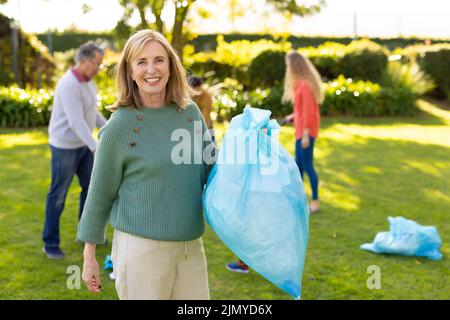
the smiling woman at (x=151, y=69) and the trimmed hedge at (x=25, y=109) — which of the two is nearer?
the smiling woman at (x=151, y=69)

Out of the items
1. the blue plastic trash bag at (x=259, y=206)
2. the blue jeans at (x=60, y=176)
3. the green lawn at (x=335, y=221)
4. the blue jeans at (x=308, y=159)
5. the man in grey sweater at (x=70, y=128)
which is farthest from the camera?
the blue jeans at (x=308, y=159)

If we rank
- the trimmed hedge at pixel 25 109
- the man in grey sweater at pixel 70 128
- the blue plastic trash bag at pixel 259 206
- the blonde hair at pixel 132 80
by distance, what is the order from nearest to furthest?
the blue plastic trash bag at pixel 259 206, the blonde hair at pixel 132 80, the man in grey sweater at pixel 70 128, the trimmed hedge at pixel 25 109

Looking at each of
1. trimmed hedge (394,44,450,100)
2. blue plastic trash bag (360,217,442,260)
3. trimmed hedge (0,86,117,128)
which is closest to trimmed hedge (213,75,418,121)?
trimmed hedge (394,44,450,100)

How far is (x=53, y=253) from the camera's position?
5.77 meters

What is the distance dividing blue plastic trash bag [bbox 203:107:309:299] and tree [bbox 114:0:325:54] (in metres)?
11.3

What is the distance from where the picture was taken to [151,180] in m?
2.82

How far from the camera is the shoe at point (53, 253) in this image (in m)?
5.75

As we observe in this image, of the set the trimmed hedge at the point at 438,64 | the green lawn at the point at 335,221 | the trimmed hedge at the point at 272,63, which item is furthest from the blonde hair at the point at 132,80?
the trimmed hedge at the point at 438,64

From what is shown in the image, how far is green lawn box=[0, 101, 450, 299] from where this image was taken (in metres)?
5.07

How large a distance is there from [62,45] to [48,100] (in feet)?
51.7

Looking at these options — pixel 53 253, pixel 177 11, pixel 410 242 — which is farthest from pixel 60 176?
pixel 177 11

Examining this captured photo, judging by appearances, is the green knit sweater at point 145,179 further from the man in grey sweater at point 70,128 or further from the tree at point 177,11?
the tree at point 177,11

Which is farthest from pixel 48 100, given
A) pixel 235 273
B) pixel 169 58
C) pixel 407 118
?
pixel 169 58

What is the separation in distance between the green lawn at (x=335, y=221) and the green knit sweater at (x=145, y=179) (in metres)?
2.19
